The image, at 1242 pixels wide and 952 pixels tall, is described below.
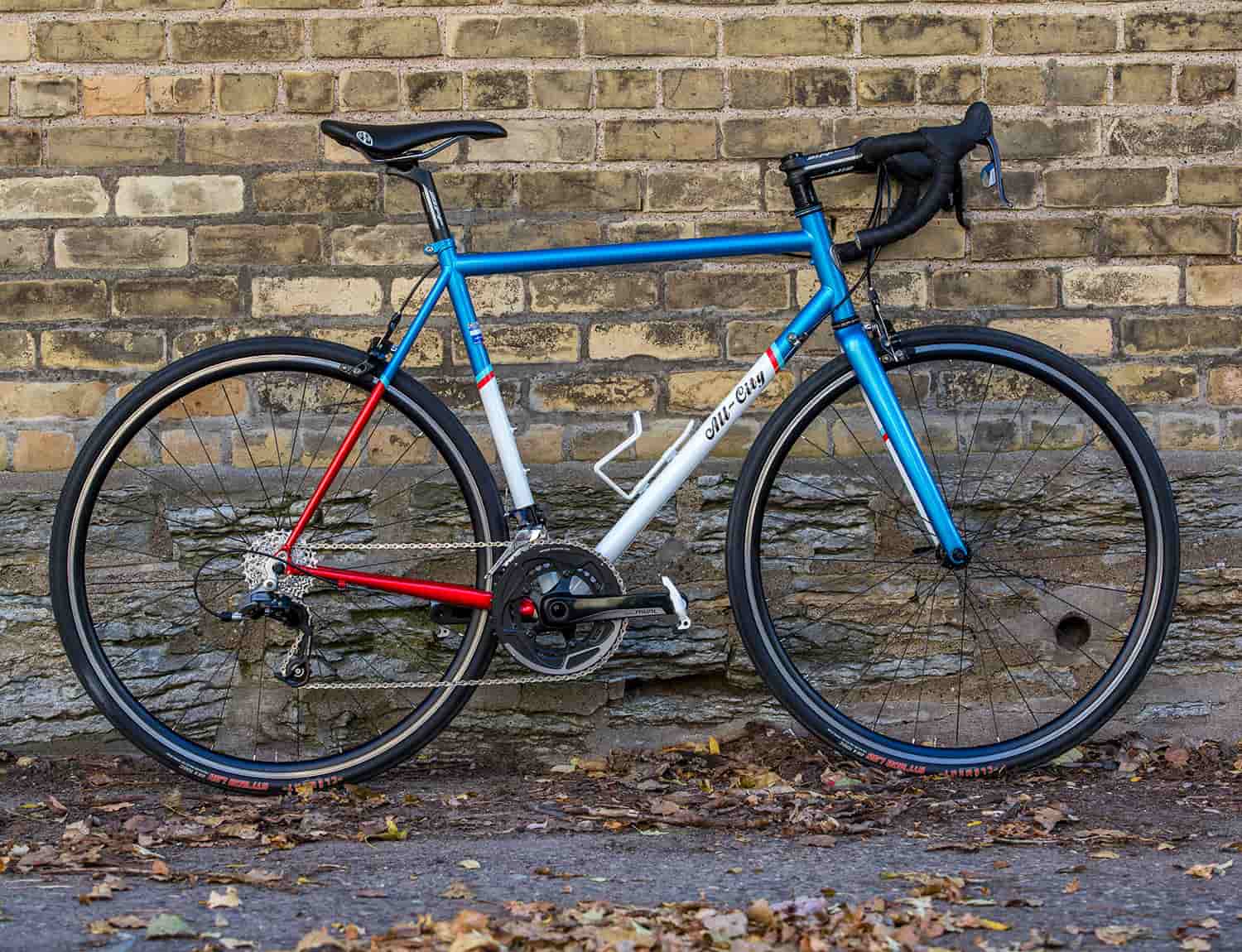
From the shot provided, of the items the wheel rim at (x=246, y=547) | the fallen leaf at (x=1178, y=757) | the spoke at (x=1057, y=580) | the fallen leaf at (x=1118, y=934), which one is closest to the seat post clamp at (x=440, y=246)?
the wheel rim at (x=246, y=547)

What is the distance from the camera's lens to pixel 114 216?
3369 mm

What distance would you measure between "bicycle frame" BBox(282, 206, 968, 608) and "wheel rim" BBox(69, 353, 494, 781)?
0.83 feet

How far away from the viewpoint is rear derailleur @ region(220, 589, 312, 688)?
3072 millimetres

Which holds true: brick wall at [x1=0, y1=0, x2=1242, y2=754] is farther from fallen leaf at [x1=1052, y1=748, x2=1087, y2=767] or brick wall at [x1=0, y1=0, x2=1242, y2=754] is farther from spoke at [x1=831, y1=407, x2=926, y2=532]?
fallen leaf at [x1=1052, y1=748, x2=1087, y2=767]

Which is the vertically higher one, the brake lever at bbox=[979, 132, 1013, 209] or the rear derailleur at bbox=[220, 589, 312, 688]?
the brake lever at bbox=[979, 132, 1013, 209]

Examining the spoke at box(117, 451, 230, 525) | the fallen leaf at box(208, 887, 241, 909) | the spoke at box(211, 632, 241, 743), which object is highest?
the spoke at box(117, 451, 230, 525)

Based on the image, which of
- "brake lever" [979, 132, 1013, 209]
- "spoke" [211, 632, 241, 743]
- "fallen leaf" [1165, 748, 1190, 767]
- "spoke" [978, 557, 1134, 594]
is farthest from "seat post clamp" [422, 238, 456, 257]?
"fallen leaf" [1165, 748, 1190, 767]

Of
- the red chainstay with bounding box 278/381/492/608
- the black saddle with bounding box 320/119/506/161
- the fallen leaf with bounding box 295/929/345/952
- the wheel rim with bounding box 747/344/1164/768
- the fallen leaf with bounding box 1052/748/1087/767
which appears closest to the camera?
the fallen leaf with bounding box 295/929/345/952

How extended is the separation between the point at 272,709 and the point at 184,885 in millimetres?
935

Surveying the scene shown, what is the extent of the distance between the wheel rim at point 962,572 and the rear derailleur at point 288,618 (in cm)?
111

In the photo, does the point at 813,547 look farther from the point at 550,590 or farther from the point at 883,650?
the point at 550,590

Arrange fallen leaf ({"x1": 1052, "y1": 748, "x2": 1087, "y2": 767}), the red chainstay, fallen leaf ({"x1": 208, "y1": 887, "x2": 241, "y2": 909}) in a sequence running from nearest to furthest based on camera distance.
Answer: fallen leaf ({"x1": 208, "y1": 887, "x2": 241, "y2": 909}) < the red chainstay < fallen leaf ({"x1": 1052, "y1": 748, "x2": 1087, "y2": 767})

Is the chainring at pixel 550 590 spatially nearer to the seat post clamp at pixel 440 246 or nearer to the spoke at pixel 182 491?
the seat post clamp at pixel 440 246

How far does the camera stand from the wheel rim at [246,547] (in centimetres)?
340
